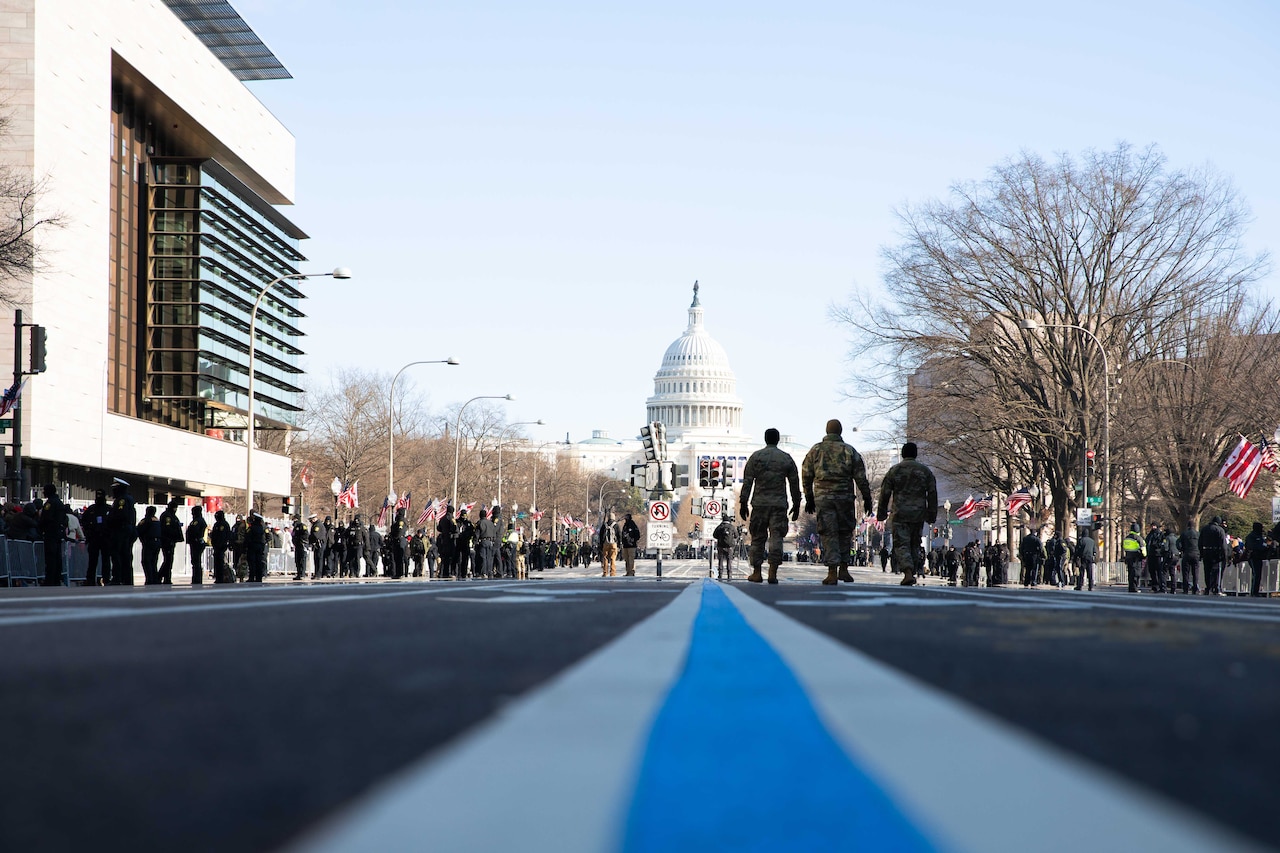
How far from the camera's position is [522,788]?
75.4 inches

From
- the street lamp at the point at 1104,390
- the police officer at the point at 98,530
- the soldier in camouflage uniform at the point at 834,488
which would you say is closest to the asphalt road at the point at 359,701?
the soldier in camouflage uniform at the point at 834,488

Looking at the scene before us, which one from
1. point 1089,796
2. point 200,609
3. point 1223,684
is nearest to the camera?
point 1089,796

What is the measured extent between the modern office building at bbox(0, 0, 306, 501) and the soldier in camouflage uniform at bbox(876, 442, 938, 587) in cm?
2960

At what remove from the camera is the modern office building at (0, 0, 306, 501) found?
48.6 m

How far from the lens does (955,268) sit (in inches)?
1740

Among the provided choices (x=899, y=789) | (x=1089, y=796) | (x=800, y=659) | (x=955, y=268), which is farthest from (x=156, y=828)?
(x=955, y=268)

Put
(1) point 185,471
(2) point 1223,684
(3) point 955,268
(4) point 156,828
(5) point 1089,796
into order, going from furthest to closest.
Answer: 1. (1) point 185,471
2. (3) point 955,268
3. (2) point 1223,684
4. (5) point 1089,796
5. (4) point 156,828

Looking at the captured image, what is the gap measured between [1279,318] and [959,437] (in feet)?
34.7

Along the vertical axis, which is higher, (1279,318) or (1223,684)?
(1279,318)

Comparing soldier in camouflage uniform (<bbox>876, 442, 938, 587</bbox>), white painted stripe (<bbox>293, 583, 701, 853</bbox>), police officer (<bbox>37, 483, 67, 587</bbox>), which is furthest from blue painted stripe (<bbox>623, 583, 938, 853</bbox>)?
police officer (<bbox>37, 483, 67, 587</bbox>)

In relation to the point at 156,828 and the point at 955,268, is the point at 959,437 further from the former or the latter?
the point at 156,828

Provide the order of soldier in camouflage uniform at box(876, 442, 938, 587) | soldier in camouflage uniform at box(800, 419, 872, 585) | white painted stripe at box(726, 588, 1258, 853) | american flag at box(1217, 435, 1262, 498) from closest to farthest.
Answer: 1. white painted stripe at box(726, 588, 1258, 853)
2. soldier in camouflage uniform at box(800, 419, 872, 585)
3. soldier in camouflage uniform at box(876, 442, 938, 587)
4. american flag at box(1217, 435, 1262, 498)

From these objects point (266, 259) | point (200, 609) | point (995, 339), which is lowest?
point (200, 609)

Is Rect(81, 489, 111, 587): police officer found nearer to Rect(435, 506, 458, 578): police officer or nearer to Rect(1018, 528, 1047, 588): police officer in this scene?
Rect(435, 506, 458, 578): police officer
